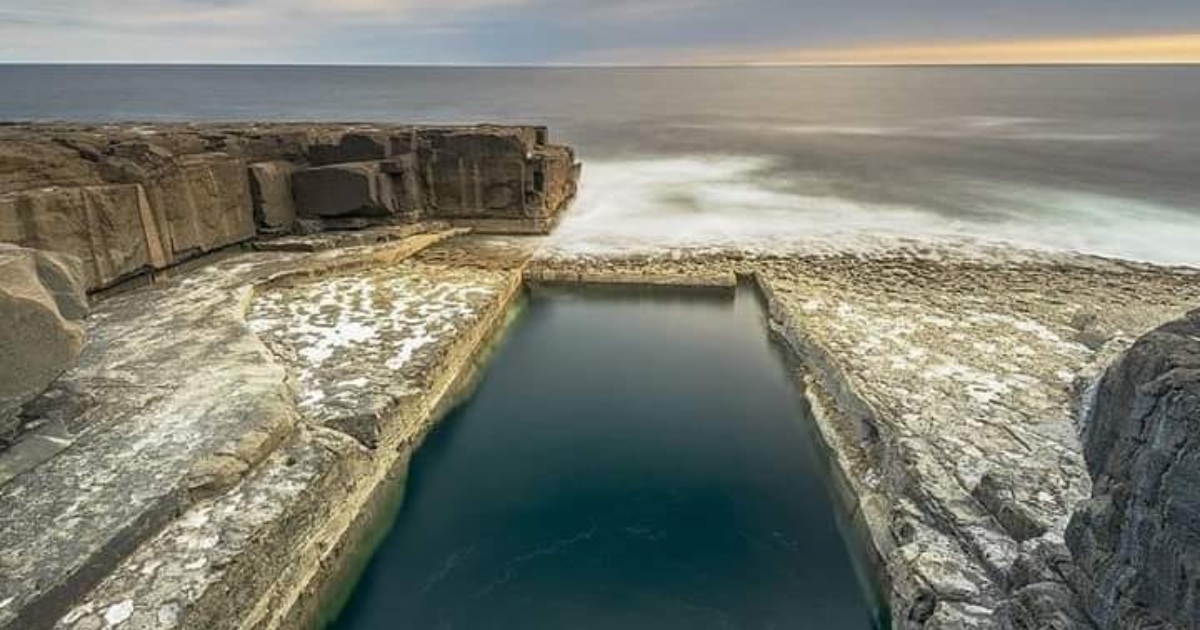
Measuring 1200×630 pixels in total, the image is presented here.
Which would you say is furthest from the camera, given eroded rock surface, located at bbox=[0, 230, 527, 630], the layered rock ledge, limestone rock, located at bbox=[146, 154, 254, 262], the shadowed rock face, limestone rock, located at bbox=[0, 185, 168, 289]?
limestone rock, located at bbox=[146, 154, 254, 262]

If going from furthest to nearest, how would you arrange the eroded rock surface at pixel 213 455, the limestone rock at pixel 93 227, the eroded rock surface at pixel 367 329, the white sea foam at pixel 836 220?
1. the white sea foam at pixel 836 220
2. the limestone rock at pixel 93 227
3. the eroded rock surface at pixel 367 329
4. the eroded rock surface at pixel 213 455

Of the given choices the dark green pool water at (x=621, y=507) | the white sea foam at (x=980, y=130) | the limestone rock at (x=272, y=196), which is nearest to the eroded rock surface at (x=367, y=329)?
the dark green pool water at (x=621, y=507)

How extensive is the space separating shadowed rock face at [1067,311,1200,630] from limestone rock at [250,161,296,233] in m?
23.2

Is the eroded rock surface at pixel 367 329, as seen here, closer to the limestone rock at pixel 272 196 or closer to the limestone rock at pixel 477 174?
the limestone rock at pixel 272 196

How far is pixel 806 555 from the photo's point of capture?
1107 centimetres

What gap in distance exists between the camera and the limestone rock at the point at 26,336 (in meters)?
10.0

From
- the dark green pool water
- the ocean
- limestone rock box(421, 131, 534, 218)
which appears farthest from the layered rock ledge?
the ocean

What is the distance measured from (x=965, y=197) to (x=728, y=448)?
28.0 metres

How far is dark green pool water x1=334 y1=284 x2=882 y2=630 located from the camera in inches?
395

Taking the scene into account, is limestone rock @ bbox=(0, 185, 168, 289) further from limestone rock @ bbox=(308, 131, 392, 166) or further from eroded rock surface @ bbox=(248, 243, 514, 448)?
limestone rock @ bbox=(308, 131, 392, 166)

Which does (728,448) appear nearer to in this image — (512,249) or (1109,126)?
(512,249)

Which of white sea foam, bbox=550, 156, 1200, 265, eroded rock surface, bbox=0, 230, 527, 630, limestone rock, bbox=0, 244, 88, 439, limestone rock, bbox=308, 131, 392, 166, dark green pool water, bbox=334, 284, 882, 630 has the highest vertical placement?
limestone rock, bbox=308, 131, 392, 166

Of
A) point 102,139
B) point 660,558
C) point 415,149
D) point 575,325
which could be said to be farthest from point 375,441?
point 415,149

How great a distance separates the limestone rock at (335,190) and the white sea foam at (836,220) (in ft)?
22.4
